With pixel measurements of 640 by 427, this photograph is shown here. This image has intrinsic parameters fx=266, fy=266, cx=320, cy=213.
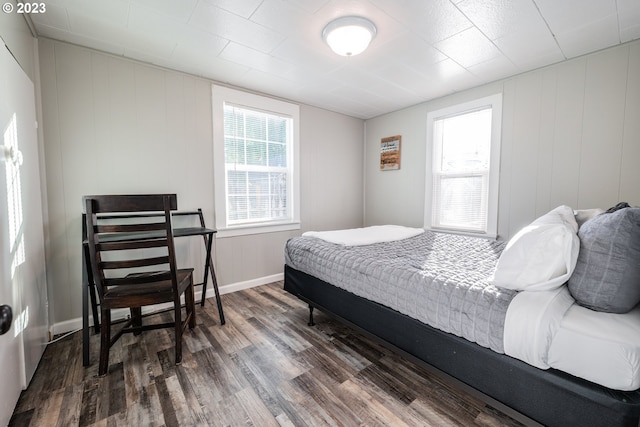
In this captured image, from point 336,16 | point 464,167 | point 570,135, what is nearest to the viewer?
point 336,16

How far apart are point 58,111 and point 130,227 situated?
144cm

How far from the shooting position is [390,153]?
3.99m

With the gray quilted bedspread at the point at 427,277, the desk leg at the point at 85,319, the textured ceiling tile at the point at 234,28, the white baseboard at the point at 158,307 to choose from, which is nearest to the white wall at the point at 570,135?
the gray quilted bedspread at the point at 427,277

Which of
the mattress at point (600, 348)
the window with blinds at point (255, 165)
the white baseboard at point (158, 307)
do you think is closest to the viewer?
the mattress at point (600, 348)

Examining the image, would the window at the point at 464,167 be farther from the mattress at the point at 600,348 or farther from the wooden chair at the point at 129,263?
the wooden chair at the point at 129,263

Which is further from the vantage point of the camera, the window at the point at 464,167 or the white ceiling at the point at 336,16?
the window at the point at 464,167

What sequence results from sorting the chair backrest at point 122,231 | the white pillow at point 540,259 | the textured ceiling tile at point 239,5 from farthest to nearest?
1. the textured ceiling tile at point 239,5
2. the chair backrest at point 122,231
3. the white pillow at point 540,259

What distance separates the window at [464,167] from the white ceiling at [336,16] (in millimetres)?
414

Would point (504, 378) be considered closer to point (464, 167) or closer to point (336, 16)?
point (336, 16)

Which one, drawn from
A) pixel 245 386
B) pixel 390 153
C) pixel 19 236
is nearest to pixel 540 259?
pixel 245 386

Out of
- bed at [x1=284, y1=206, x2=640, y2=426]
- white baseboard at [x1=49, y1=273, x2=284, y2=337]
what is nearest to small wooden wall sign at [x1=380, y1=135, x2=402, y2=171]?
white baseboard at [x1=49, y1=273, x2=284, y2=337]

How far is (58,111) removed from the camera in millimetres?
2156

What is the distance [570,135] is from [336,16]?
2406mm

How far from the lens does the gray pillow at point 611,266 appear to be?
3.26 ft
